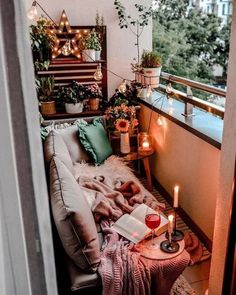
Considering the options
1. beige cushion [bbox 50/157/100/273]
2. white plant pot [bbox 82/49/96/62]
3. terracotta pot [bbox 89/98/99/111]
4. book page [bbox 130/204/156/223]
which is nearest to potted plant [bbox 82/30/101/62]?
white plant pot [bbox 82/49/96/62]

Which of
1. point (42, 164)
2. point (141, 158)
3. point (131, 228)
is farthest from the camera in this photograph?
point (141, 158)

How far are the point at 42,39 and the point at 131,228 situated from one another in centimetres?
217

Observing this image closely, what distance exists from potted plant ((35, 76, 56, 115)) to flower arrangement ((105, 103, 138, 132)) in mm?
630

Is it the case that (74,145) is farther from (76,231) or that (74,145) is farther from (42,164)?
(42,164)

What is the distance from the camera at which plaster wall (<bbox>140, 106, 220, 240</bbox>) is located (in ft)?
7.54

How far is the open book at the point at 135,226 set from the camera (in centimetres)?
187

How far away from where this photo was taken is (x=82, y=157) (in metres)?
3.02

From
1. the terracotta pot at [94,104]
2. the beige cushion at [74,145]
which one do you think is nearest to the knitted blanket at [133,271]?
the beige cushion at [74,145]

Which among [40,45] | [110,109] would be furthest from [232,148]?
[40,45]

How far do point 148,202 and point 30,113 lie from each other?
185 cm

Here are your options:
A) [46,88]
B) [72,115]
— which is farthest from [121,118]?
[46,88]

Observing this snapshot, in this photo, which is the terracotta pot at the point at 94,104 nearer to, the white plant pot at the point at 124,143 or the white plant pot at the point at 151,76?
the white plant pot at the point at 124,143

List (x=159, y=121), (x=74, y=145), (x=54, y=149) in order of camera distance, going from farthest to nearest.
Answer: (x=159, y=121) < (x=74, y=145) < (x=54, y=149)

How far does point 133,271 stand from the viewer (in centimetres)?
163
